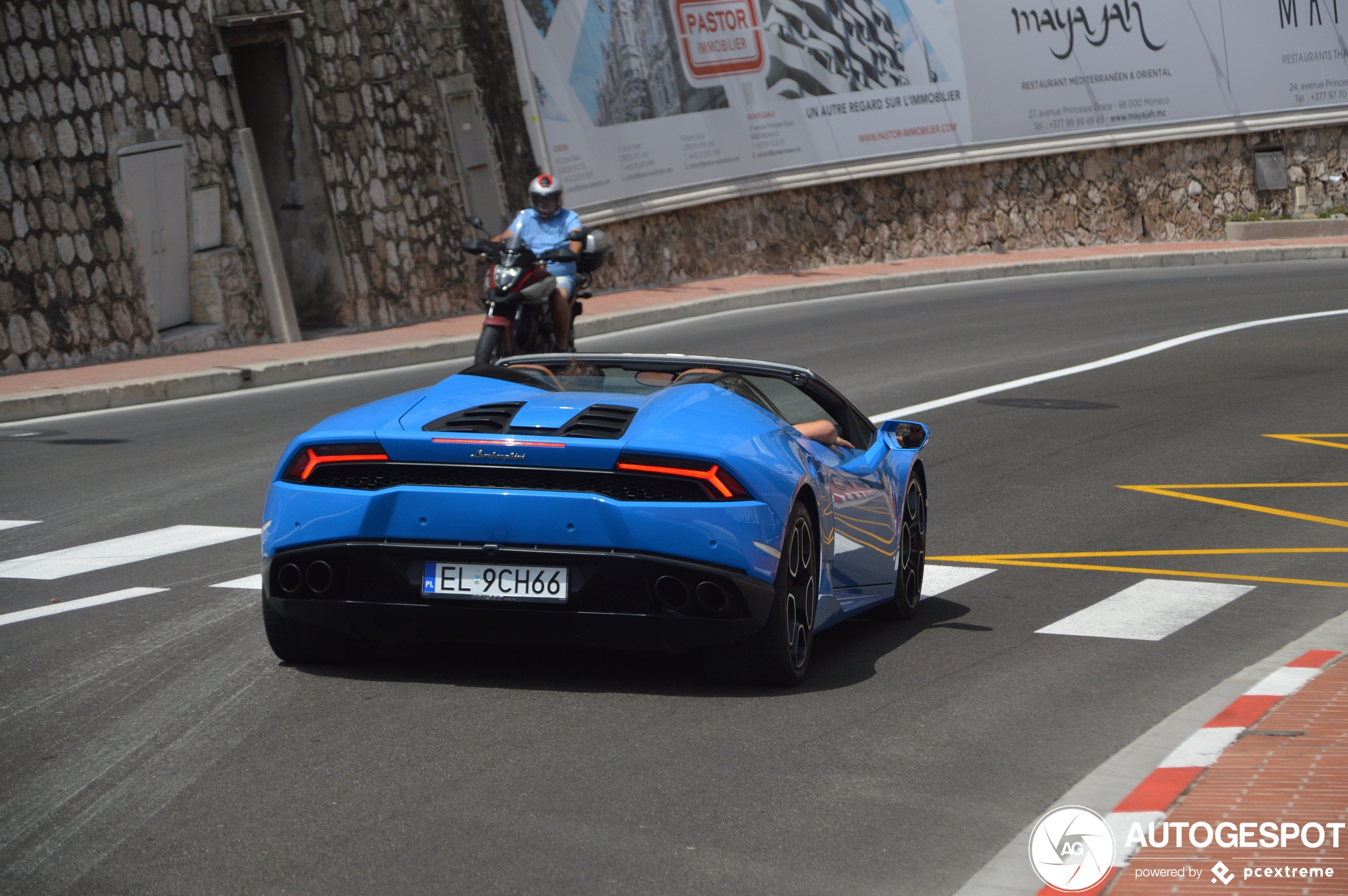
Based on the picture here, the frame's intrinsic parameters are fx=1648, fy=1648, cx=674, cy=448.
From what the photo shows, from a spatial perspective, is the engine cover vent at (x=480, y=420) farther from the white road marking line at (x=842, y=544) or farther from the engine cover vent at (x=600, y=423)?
the white road marking line at (x=842, y=544)

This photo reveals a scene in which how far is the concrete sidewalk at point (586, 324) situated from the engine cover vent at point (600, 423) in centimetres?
1107

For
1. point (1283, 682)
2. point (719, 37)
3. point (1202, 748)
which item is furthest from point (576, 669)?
point (719, 37)

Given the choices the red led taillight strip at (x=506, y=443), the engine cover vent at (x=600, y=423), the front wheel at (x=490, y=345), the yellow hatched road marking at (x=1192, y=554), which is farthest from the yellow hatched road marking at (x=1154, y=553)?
the front wheel at (x=490, y=345)

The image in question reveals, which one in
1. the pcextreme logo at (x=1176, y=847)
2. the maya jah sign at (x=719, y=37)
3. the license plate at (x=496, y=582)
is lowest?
the pcextreme logo at (x=1176, y=847)

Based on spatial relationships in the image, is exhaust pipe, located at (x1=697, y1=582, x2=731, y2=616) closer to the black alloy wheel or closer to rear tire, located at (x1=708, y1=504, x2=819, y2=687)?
rear tire, located at (x1=708, y1=504, x2=819, y2=687)

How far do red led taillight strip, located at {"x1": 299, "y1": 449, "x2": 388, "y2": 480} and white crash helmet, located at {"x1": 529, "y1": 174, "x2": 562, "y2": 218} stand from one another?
27.9 feet

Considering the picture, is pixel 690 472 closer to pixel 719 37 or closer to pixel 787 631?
pixel 787 631

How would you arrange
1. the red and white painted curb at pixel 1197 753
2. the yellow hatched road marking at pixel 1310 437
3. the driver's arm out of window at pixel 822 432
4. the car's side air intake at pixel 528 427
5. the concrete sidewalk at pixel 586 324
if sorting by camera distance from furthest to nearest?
the concrete sidewalk at pixel 586 324 < the yellow hatched road marking at pixel 1310 437 < the driver's arm out of window at pixel 822 432 < the car's side air intake at pixel 528 427 < the red and white painted curb at pixel 1197 753

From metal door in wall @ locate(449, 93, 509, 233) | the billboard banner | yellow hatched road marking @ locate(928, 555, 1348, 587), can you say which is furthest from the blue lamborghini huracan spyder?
the billboard banner

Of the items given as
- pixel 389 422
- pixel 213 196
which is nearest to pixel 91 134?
pixel 213 196

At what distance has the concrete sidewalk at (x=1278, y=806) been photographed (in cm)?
364

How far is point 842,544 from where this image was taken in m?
6.19

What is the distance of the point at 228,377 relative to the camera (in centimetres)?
1709

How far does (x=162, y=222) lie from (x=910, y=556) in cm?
1511
